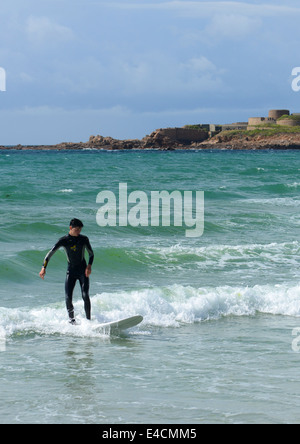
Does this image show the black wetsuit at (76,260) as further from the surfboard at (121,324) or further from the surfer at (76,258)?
the surfboard at (121,324)

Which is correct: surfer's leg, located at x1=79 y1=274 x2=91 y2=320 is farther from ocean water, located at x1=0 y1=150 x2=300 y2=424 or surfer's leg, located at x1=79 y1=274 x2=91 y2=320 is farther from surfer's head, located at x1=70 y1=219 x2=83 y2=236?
surfer's head, located at x1=70 y1=219 x2=83 y2=236

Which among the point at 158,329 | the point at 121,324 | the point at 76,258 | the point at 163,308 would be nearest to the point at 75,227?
the point at 76,258

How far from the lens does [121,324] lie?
32.6ft

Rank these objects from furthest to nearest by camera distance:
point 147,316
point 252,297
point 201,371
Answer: point 252,297 < point 147,316 < point 201,371

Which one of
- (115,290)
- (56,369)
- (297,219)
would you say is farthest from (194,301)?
(297,219)

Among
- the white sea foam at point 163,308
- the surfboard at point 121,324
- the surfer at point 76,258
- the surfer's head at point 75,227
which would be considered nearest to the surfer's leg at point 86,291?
the surfer at point 76,258

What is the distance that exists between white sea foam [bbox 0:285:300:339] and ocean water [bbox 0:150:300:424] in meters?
0.03

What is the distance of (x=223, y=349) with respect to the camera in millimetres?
8977

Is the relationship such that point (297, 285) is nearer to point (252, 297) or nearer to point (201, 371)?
point (252, 297)

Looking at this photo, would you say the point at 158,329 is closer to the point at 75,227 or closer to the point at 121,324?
the point at 121,324

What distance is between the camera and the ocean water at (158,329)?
6.84 meters

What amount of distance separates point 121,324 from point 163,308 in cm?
174

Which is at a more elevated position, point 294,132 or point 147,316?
point 294,132
